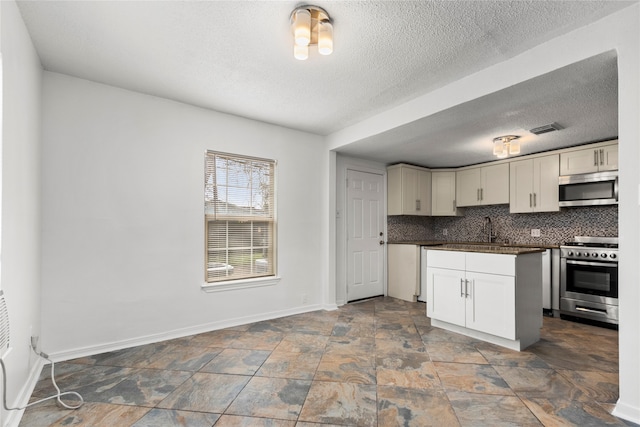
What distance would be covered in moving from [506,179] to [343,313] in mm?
3246

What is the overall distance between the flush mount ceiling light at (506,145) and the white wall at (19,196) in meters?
4.39

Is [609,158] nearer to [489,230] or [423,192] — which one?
[489,230]

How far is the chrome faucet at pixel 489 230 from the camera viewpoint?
5.33m

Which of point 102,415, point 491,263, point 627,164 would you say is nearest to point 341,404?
point 102,415

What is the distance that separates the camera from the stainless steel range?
361 cm

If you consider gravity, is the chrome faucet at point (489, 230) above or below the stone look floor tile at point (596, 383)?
above

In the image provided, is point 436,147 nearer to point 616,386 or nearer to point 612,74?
point 612,74

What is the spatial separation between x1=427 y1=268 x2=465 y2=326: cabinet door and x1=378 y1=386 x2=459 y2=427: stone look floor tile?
129 centimetres

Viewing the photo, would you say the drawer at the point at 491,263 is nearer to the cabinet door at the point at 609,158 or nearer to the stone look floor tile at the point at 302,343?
the stone look floor tile at the point at 302,343

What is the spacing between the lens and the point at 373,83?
2.81 m

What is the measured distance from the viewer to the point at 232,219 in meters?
3.64

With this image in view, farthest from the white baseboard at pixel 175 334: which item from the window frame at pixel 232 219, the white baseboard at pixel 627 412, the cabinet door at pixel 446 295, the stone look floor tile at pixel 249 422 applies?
the white baseboard at pixel 627 412

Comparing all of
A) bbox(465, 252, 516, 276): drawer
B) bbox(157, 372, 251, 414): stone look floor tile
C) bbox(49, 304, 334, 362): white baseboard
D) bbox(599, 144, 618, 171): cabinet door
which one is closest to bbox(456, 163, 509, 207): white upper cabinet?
bbox(599, 144, 618, 171): cabinet door

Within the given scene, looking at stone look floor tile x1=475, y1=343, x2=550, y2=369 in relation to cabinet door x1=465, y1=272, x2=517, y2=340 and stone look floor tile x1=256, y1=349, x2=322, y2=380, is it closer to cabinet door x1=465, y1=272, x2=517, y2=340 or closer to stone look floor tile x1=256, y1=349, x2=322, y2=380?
cabinet door x1=465, y1=272, x2=517, y2=340
